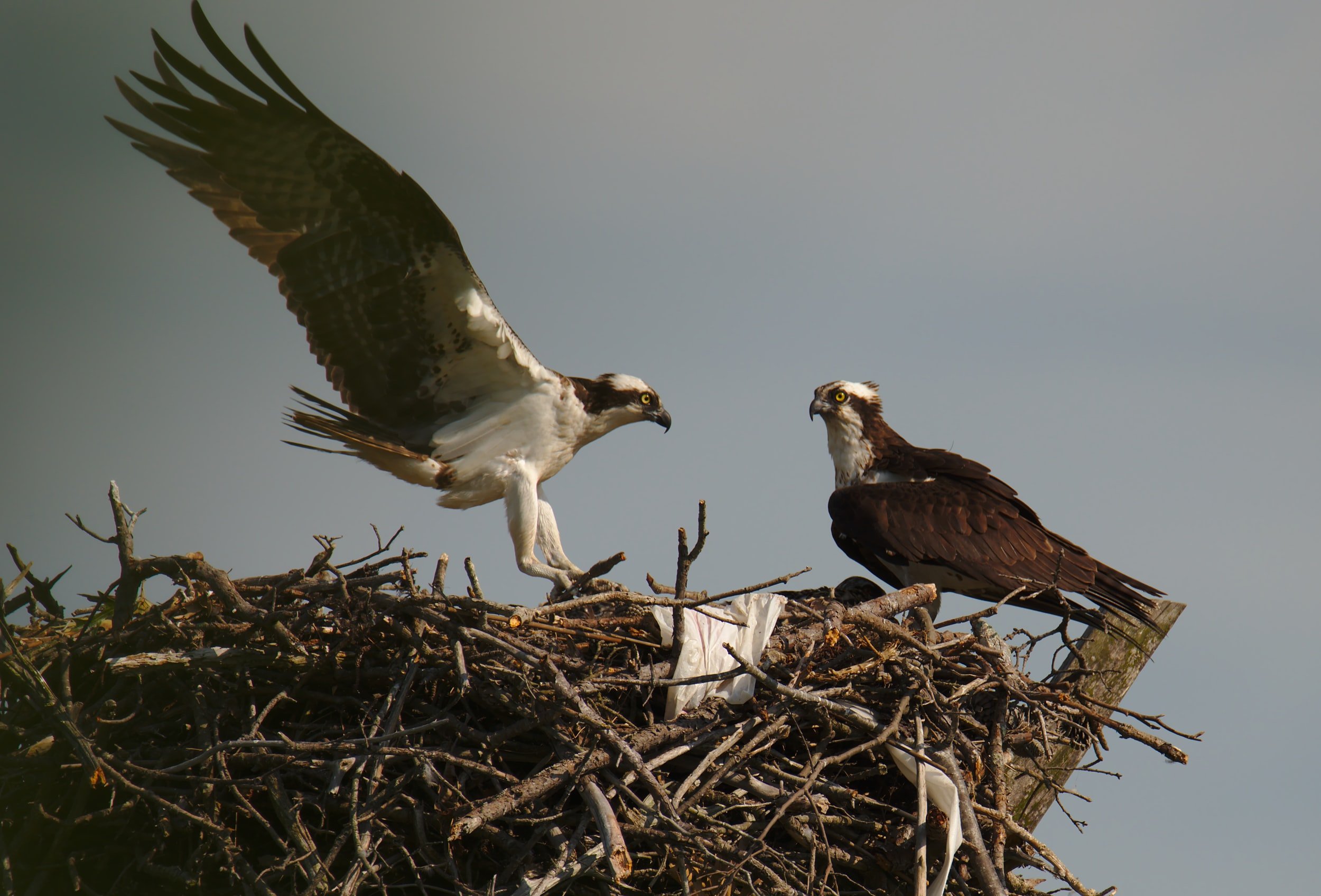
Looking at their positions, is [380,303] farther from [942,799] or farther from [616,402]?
[942,799]

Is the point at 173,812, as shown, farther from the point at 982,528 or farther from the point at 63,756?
the point at 982,528

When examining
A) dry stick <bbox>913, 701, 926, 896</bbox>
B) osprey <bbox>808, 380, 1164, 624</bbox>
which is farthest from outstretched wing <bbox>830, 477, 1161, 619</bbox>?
dry stick <bbox>913, 701, 926, 896</bbox>

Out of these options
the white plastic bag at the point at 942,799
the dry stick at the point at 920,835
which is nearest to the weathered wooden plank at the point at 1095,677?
the white plastic bag at the point at 942,799

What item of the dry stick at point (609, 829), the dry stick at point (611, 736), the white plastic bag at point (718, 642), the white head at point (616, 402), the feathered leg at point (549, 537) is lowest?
the dry stick at point (609, 829)

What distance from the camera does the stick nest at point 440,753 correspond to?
3535mm

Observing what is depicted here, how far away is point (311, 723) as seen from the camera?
393 cm

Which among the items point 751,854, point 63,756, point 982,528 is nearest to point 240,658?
point 63,756

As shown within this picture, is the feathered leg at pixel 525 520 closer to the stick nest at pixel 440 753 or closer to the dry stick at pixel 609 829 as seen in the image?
the stick nest at pixel 440 753

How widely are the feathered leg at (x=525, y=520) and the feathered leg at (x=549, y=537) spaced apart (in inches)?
0.6

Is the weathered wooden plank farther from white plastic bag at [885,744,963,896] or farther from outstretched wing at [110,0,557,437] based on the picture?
outstretched wing at [110,0,557,437]

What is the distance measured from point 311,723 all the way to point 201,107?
3155 millimetres

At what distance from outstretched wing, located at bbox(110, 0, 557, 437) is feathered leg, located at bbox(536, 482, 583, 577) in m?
0.67

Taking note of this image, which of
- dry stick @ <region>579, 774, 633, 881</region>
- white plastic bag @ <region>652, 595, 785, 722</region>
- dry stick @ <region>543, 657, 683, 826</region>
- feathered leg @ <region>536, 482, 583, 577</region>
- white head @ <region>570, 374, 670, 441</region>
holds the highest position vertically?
white head @ <region>570, 374, 670, 441</region>

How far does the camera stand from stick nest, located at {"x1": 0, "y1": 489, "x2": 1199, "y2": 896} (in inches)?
139
